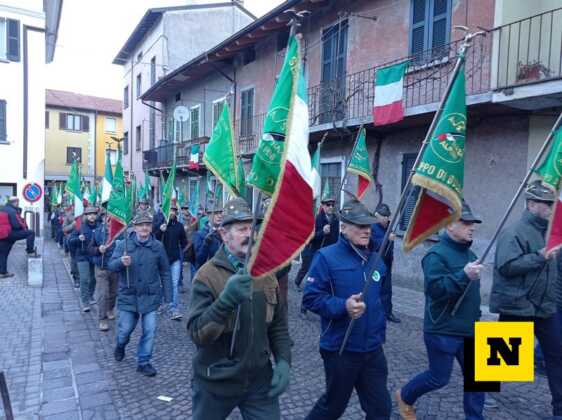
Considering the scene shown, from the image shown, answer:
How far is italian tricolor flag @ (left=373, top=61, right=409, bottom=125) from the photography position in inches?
369

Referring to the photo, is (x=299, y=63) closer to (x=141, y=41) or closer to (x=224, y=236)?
(x=224, y=236)

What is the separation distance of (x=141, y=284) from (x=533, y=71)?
23.9ft

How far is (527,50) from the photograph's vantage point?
8.17 metres

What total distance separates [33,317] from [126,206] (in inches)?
111

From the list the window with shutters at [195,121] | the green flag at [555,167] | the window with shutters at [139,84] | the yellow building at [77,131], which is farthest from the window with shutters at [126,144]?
the green flag at [555,167]

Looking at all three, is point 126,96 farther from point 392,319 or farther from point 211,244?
point 392,319

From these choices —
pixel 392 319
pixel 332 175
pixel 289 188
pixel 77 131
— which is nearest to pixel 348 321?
pixel 289 188

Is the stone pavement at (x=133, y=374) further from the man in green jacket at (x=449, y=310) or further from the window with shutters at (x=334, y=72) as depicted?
the window with shutters at (x=334, y=72)

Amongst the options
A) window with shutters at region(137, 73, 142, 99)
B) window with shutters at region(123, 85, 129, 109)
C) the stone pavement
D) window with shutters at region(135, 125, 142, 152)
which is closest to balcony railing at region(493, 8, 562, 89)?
the stone pavement

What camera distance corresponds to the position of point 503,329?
3562mm

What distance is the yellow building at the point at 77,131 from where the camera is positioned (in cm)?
4075

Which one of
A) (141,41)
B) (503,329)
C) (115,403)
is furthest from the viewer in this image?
(141,41)

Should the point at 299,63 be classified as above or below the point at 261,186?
above

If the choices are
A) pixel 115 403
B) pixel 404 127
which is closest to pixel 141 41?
pixel 404 127
